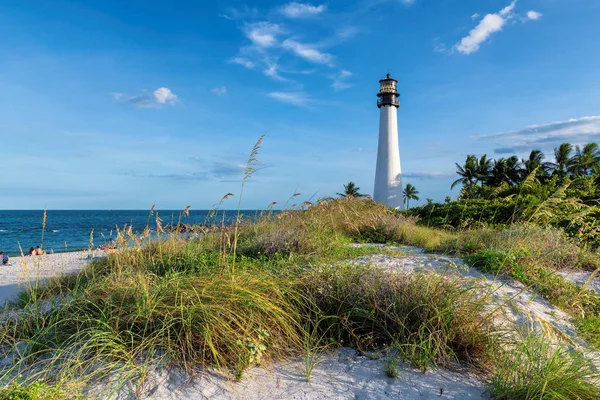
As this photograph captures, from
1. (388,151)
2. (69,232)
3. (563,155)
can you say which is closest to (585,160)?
(563,155)

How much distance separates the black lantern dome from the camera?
2445 cm

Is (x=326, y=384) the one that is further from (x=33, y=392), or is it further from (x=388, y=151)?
(x=388, y=151)

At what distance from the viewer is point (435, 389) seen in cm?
282

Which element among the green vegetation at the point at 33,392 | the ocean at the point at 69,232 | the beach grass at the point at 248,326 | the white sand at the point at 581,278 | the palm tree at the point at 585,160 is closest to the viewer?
the green vegetation at the point at 33,392

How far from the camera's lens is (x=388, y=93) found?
24.5 metres

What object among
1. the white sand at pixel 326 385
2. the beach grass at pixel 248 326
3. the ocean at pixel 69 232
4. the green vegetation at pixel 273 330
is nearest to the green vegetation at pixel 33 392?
the green vegetation at pixel 273 330

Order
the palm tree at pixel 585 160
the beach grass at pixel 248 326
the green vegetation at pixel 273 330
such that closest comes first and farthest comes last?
the green vegetation at pixel 273 330 < the beach grass at pixel 248 326 < the palm tree at pixel 585 160

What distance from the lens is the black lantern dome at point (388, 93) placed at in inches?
963

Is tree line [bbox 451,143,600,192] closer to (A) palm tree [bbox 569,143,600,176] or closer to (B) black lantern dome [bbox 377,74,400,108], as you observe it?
(A) palm tree [bbox 569,143,600,176]

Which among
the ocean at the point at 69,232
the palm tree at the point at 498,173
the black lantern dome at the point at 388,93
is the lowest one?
the ocean at the point at 69,232

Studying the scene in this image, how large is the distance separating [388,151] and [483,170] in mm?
20093

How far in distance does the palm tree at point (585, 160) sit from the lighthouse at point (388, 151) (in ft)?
75.0

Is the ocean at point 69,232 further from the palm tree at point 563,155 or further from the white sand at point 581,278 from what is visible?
the palm tree at point 563,155

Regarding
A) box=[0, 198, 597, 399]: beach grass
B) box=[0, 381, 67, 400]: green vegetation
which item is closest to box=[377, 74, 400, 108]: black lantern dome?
box=[0, 198, 597, 399]: beach grass
